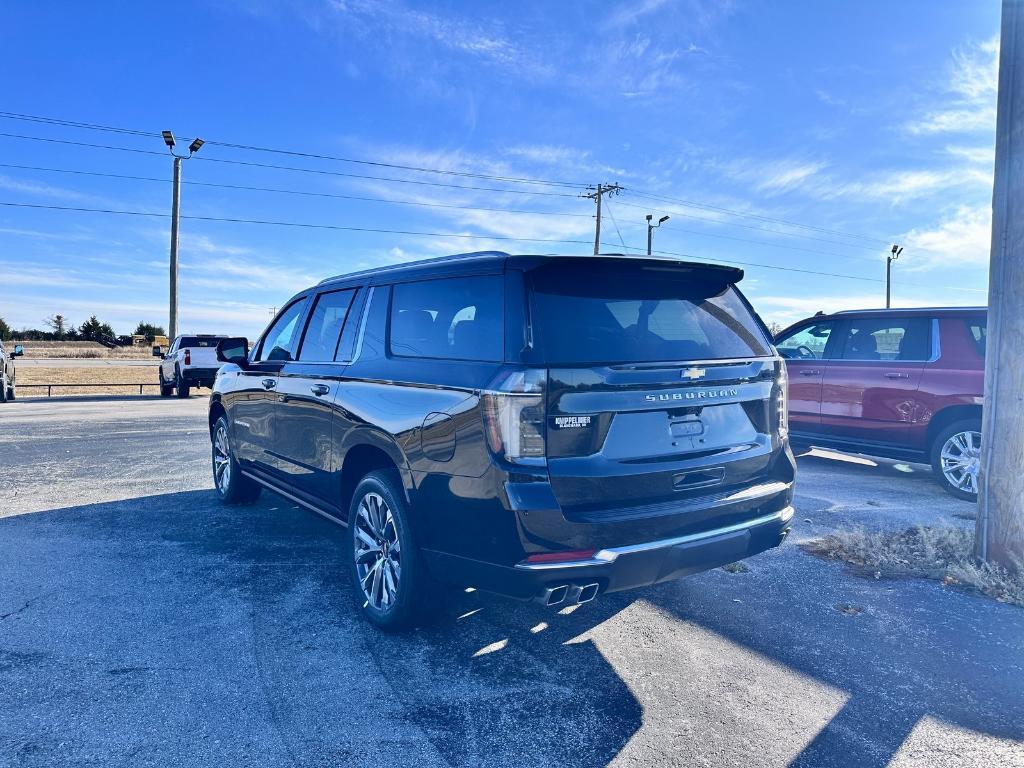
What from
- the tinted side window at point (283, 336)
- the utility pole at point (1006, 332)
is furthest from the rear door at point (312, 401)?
the utility pole at point (1006, 332)

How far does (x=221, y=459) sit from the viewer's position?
651 centimetres

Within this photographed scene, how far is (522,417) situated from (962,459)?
589cm

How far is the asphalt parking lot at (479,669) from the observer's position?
264 centimetres

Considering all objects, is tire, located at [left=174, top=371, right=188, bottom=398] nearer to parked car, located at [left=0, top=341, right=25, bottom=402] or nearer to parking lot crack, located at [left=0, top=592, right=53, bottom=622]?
parked car, located at [left=0, top=341, right=25, bottom=402]

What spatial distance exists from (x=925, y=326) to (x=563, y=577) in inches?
240

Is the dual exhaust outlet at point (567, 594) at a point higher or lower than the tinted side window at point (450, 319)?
lower

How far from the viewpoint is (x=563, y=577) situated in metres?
2.85

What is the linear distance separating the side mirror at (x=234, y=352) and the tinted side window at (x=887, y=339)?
638cm

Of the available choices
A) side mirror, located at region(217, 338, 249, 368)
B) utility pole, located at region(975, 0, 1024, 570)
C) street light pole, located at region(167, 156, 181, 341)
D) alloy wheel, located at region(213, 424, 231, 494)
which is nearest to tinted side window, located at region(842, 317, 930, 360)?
utility pole, located at region(975, 0, 1024, 570)

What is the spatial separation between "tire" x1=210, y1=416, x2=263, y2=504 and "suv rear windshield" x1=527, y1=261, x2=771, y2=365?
3912 millimetres

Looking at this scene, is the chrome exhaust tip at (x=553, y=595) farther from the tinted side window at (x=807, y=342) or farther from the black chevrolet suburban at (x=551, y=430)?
the tinted side window at (x=807, y=342)

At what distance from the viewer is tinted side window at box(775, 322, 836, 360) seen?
8195 millimetres

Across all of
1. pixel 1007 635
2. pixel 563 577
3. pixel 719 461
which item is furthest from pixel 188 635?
pixel 1007 635

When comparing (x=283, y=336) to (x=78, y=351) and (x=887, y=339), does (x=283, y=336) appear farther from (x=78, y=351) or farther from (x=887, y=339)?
(x=78, y=351)
